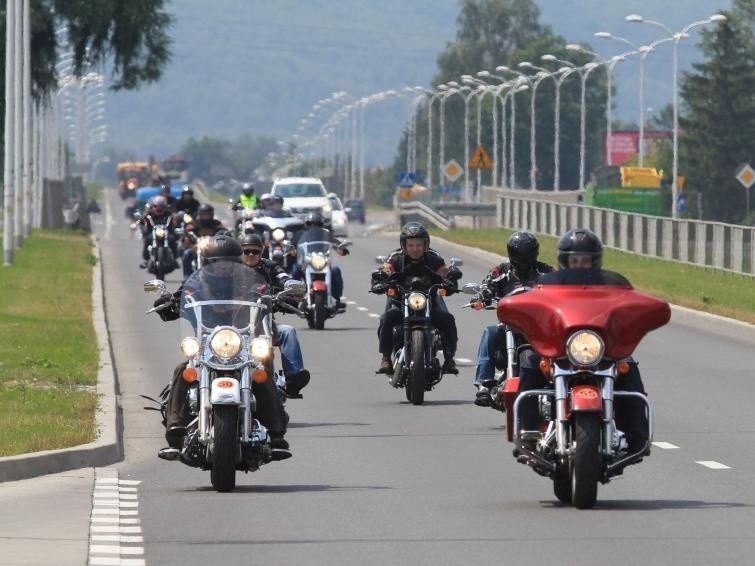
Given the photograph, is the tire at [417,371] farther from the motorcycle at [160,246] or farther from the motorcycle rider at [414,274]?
the motorcycle at [160,246]

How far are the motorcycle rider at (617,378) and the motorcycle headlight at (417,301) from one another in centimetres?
646

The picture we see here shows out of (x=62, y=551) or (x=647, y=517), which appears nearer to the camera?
(x=62, y=551)

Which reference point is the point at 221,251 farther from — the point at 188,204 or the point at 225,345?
the point at 188,204

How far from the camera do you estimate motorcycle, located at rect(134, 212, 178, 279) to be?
39.1m

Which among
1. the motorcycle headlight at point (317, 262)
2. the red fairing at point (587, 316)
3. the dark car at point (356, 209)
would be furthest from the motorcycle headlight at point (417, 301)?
the dark car at point (356, 209)

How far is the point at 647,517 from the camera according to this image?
1152cm

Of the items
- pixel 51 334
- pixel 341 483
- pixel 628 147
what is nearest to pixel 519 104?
pixel 628 147

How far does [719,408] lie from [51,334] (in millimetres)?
10170

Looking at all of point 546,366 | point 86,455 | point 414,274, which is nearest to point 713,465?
point 546,366

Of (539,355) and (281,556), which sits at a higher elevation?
(539,355)

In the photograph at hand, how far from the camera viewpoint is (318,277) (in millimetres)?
28531

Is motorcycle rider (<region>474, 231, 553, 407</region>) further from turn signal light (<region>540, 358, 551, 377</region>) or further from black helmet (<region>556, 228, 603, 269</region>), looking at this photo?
turn signal light (<region>540, 358, 551, 377</region>)

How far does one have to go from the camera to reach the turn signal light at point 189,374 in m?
12.5

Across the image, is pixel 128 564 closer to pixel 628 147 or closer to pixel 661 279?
pixel 661 279
